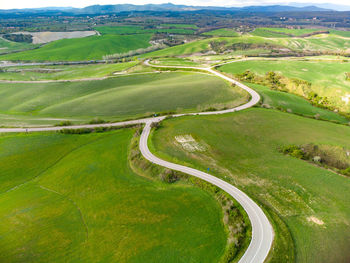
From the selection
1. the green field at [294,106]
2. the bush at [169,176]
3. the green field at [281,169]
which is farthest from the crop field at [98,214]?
the green field at [294,106]

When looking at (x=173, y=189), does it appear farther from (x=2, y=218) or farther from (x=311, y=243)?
(x=2, y=218)

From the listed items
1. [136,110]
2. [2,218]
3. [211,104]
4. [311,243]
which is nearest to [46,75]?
[136,110]

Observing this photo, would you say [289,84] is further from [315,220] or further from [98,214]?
[98,214]

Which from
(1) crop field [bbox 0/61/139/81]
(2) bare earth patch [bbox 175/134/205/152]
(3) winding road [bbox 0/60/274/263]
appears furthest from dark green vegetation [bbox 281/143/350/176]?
(1) crop field [bbox 0/61/139/81]

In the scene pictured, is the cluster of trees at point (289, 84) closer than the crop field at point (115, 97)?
No

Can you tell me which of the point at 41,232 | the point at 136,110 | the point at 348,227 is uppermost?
the point at 136,110

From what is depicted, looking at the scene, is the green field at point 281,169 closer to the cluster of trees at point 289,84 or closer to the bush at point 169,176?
the bush at point 169,176
